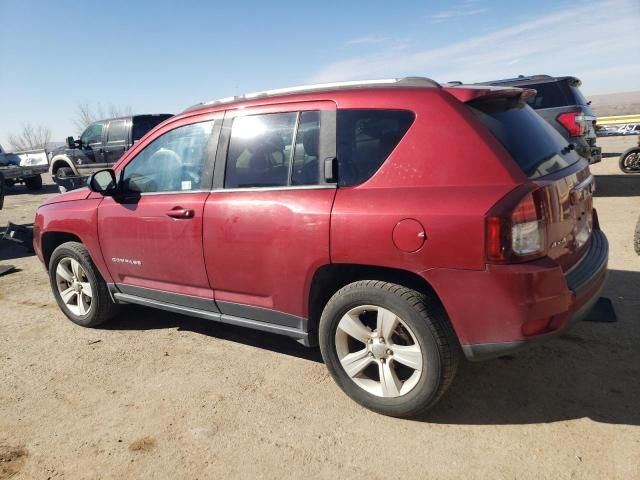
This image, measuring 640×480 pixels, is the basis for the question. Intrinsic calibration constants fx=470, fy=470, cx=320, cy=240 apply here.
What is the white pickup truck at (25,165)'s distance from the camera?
15.4 m

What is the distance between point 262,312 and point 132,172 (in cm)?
167

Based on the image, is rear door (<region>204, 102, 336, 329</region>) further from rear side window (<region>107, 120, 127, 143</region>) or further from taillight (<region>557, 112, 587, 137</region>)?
rear side window (<region>107, 120, 127, 143</region>)

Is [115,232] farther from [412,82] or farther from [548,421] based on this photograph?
[548,421]

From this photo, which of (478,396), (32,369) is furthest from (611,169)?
(32,369)

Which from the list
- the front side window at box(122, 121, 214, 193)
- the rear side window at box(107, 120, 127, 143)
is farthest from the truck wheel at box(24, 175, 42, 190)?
the front side window at box(122, 121, 214, 193)

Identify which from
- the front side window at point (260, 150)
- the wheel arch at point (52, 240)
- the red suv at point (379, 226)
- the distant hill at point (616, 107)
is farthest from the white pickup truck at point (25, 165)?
the distant hill at point (616, 107)

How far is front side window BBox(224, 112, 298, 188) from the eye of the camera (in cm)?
299

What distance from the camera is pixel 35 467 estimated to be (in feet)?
8.25

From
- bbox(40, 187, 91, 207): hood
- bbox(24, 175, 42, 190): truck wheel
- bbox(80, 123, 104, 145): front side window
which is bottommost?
bbox(24, 175, 42, 190): truck wheel

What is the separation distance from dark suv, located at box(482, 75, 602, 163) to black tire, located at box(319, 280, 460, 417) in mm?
6430

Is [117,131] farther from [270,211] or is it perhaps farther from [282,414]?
[282,414]

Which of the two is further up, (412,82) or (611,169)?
(412,82)

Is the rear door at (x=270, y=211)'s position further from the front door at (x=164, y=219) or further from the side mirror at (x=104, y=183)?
the side mirror at (x=104, y=183)

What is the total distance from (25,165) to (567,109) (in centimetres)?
1608
